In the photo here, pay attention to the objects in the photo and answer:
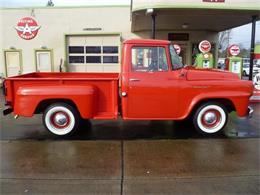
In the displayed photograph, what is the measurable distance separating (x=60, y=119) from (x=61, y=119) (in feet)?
0.07

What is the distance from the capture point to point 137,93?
6312mm

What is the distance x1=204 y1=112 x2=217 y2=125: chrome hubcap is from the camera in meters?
6.54

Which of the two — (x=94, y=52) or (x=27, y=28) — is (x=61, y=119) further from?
(x=27, y=28)

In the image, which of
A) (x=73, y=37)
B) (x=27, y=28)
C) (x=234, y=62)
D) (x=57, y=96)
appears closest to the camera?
(x=57, y=96)

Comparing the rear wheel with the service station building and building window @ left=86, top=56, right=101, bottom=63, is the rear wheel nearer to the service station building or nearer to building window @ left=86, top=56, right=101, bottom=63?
the service station building

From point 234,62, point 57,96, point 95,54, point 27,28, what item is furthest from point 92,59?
point 57,96

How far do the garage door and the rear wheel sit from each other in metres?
12.0

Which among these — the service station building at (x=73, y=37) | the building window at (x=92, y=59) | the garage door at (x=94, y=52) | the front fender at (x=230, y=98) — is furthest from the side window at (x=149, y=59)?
the building window at (x=92, y=59)

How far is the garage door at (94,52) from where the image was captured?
18188 mm

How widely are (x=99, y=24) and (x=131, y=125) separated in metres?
11.7

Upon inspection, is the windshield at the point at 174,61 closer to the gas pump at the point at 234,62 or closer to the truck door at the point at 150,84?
the truck door at the point at 150,84

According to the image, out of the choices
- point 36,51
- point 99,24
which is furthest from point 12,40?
point 99,24

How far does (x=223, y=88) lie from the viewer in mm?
6371

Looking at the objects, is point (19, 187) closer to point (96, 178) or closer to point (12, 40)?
point (96, 178)
